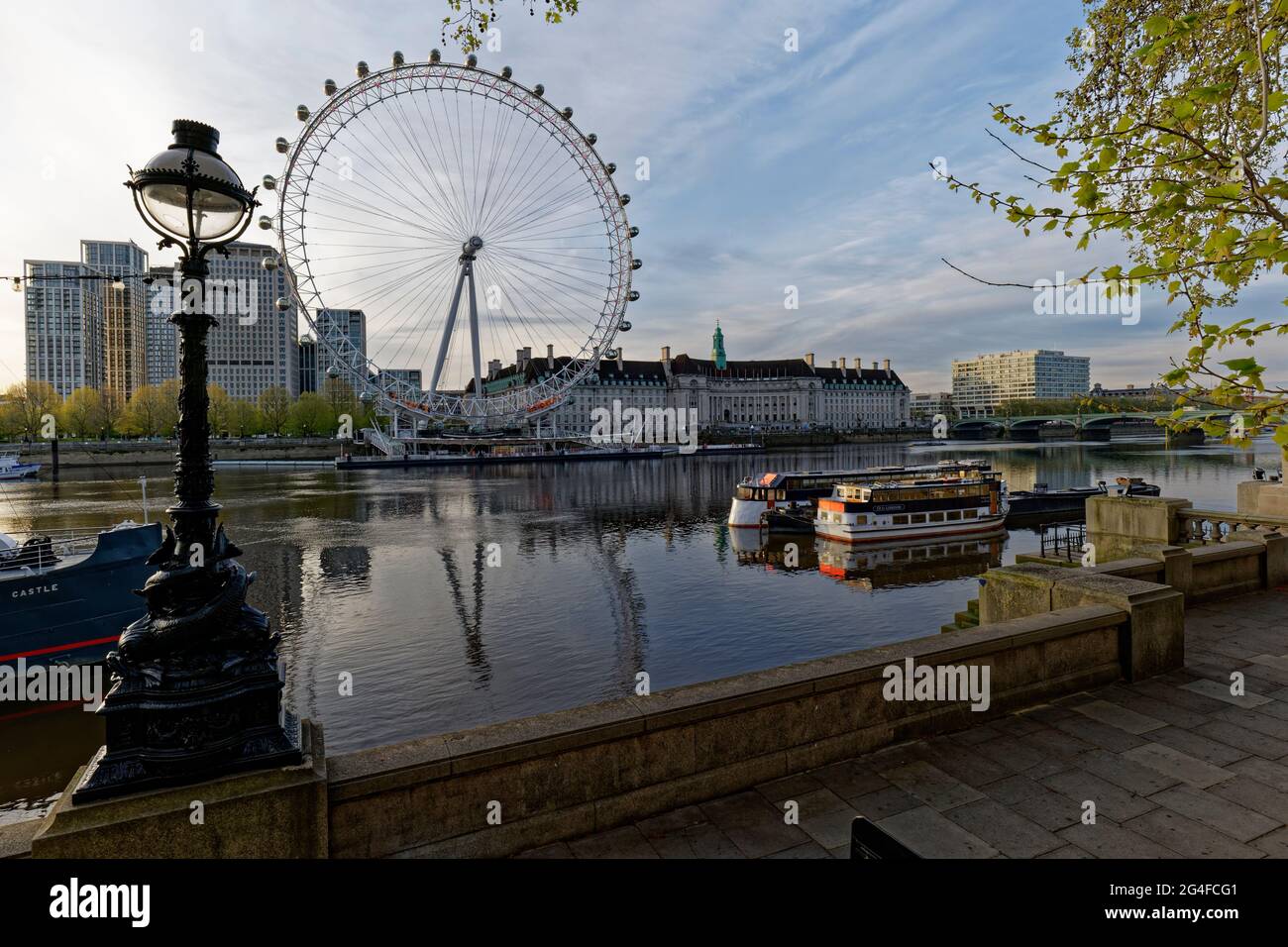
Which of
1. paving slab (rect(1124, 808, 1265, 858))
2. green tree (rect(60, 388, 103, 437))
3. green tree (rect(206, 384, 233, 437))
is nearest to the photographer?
paving slab (rect(1124, 808, 1265, 858))

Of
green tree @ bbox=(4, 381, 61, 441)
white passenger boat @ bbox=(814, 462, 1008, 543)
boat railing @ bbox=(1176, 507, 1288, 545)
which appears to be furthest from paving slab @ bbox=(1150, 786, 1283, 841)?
green tree @ bbox=(4, 381, 61, 441)

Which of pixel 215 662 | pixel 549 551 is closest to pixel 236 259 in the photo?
pixel 549 551

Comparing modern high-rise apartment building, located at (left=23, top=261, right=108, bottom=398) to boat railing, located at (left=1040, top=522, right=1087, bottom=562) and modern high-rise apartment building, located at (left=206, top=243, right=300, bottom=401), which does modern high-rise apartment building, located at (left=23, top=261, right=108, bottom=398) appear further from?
boat railing, located at (left=1040, top=522, right=1087, bottom=562)

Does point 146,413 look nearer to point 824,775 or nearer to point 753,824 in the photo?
point 824,775

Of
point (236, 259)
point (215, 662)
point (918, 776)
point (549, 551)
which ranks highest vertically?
point (236, 259)

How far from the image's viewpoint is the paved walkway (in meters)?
4.63

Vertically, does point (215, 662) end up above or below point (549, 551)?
above

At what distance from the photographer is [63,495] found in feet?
218

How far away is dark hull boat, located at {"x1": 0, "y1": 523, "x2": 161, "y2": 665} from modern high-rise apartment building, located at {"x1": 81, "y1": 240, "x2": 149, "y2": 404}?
398 ft

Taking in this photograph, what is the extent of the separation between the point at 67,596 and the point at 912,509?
129 feet

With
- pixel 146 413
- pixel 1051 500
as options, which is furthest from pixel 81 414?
pixel 1051 500

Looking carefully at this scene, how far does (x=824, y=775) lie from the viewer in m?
5.58
